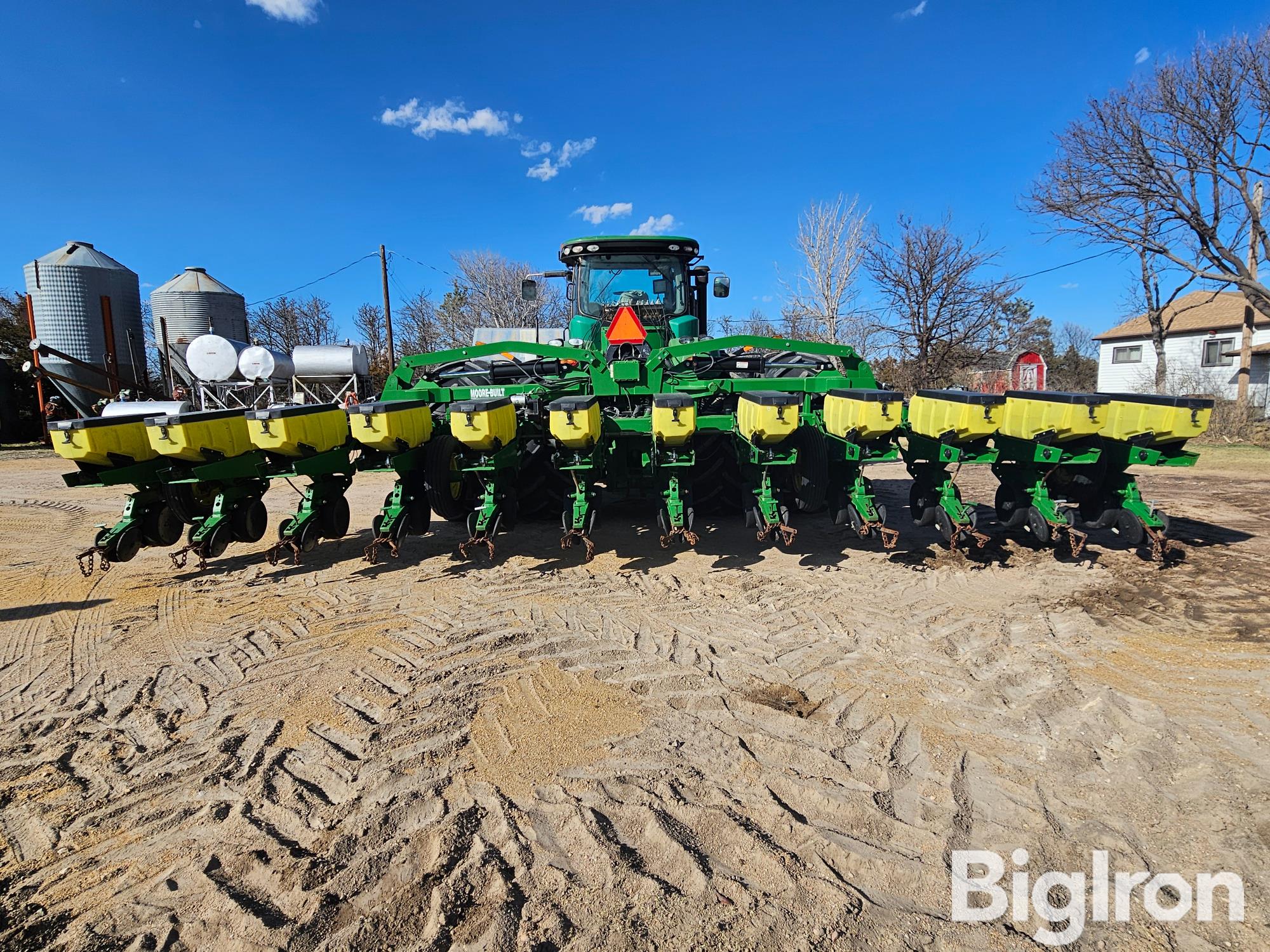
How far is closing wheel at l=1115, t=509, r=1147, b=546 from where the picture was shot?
16.3 ft

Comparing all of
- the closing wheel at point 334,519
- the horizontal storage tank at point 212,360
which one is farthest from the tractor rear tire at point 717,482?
the horizontal storage tank at point 212,360

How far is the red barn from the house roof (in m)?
8.47

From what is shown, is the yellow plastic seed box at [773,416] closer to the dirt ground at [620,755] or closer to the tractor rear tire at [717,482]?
the dirt ground at [620,755]

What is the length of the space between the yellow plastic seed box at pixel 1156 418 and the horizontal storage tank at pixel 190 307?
74.0ft

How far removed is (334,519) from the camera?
18.5ft

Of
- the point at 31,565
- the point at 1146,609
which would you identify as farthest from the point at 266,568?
the point at 1146,609

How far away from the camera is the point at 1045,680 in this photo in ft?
10.8

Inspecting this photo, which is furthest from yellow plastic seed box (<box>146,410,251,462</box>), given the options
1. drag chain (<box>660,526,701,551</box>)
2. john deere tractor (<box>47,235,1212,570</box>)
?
drag chain (<box>660,526,701,551</box>)

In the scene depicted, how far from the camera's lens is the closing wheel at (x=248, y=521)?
5.40 metres

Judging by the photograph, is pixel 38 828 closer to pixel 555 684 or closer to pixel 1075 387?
pixel 555 684

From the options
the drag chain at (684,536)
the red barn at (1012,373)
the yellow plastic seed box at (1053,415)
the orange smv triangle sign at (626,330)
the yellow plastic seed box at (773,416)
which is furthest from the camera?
the red barn at (1012,373)

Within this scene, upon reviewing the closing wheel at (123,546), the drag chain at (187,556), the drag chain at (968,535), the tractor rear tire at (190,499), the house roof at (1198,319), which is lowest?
the drag chain at (968,535)

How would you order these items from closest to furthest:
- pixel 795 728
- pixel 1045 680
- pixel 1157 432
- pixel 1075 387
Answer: pixel 795 728 < pixel 1045 680 < pixel 1157 432 < pixel 1075 387

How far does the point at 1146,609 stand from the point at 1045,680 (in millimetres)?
1547
